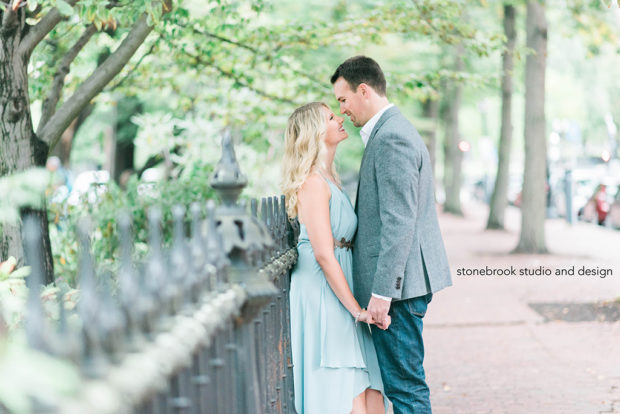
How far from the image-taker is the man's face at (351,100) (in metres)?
4.00

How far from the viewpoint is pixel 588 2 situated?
15.7 meters

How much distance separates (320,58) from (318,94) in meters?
7.67

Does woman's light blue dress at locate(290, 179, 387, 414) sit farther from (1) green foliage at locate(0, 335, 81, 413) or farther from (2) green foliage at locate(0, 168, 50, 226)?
(1) green foliage at locate(0, 335, 81, 413)

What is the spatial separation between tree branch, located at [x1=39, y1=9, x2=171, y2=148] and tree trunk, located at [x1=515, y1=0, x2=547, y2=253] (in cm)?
950

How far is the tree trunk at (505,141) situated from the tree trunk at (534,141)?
2.69 meters

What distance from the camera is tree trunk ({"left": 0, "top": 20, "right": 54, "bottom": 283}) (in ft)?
18.1

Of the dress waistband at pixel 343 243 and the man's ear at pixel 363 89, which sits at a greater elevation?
the man's ear at pixel 363 89

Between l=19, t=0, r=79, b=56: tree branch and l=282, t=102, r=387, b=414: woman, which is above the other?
l=19, t=0, r=79, b=56: tree branch

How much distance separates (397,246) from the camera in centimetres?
355

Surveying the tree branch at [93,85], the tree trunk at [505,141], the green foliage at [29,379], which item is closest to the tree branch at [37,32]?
the tree branch at [93,85]

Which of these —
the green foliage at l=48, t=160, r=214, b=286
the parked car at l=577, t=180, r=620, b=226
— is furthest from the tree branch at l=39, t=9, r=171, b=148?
the parked car at l=577, t=180, r=620, b=226

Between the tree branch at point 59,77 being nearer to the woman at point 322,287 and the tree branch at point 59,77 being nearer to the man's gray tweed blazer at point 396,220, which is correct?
the woman at point 322,287

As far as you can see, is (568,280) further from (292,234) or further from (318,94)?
(292,234)

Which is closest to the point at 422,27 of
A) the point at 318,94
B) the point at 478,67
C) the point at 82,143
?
the point at 318,94
